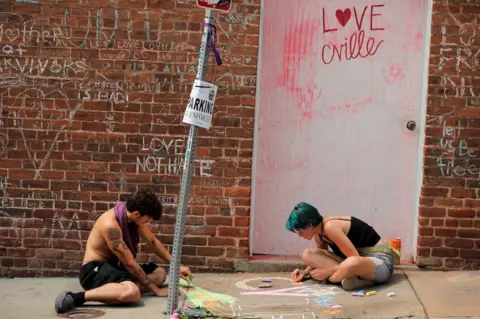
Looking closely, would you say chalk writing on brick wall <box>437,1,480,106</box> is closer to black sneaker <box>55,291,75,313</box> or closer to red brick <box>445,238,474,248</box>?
red brick <box>445,238,474,248</box>

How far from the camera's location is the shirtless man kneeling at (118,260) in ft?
20.1

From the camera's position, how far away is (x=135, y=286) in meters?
6.17

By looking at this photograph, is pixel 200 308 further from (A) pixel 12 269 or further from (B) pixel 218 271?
(A) pixel 12 269

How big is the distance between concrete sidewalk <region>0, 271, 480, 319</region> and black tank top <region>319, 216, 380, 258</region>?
1.26 feet

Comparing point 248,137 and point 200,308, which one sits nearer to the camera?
point 200,308

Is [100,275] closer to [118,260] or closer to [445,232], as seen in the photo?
[118,260]

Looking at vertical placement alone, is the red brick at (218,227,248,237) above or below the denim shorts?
above

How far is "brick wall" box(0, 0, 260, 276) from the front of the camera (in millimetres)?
7129

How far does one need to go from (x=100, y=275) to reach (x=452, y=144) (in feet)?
11.7

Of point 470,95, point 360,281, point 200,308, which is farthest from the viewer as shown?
point 470,95

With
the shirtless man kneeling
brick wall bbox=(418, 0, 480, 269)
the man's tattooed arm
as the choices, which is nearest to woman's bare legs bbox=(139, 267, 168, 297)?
the shirtless man kneeling

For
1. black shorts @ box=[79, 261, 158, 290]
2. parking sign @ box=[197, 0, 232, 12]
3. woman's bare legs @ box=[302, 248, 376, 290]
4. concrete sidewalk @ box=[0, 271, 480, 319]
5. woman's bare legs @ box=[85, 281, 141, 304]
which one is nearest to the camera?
parking sign @ box=[197, 0, 232, 12]

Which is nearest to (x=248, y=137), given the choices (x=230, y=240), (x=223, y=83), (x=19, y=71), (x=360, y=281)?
(x=223, y=83)

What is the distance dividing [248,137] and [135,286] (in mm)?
1894
